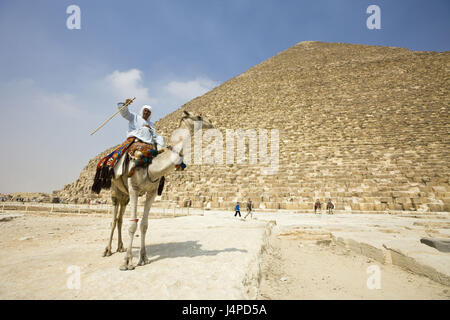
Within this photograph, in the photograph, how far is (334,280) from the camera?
11.4 feet

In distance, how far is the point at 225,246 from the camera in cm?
442

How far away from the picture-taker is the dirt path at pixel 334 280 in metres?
2.80

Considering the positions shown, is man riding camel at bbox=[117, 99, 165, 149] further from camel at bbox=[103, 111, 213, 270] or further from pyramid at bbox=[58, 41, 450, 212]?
pyramid at bbox=[58, 41, 450, 212]

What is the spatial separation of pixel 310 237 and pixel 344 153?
1546cm

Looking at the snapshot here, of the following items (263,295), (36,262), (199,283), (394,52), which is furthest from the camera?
(394,52)

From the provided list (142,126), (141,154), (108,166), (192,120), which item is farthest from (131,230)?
(192,120)

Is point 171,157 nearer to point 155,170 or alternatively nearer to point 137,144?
point 155,170

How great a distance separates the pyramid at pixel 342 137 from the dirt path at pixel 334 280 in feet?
39.5

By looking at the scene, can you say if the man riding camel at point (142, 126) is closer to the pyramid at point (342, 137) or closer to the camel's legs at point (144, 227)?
the camel's legs at point (144, 227)

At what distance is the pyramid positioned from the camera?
52.2ft

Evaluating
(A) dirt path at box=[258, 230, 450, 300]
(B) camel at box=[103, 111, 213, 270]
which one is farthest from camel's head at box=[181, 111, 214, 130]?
(A) dirt path at box=[258, 230, 450, 300]

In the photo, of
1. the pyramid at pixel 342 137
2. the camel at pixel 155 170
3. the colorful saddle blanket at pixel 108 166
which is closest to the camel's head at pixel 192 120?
the camel at pixel 155 170

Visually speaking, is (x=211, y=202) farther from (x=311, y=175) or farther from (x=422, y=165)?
(x=422, y=165)
